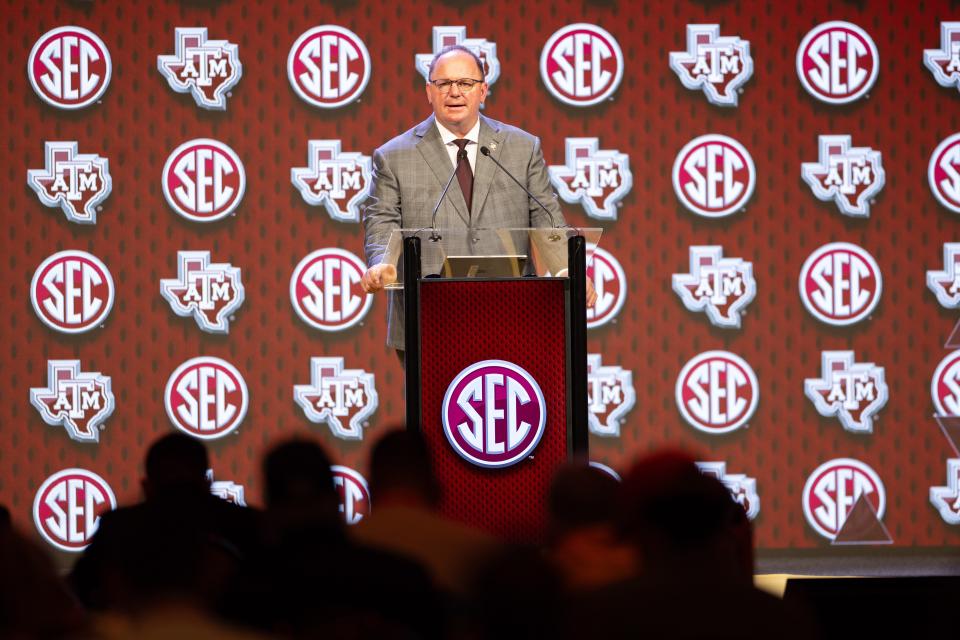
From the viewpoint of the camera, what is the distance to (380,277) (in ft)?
11.1

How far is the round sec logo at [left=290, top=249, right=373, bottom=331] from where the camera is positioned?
18.5 feet

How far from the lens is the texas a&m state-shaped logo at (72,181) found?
5.64m

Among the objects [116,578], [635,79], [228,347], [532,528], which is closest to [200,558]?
[116,578]

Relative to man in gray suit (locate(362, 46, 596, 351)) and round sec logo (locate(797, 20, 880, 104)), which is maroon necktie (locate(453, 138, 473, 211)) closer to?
man in gray suit (locate(362, 46, 596, 351))

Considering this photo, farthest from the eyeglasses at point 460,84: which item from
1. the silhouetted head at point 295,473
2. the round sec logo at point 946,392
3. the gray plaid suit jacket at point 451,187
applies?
the round sec logo at point 946,392

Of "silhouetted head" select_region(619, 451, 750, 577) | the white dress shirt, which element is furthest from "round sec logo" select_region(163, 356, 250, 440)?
"silhouetted head" select_region(619, 451, 750, 577)

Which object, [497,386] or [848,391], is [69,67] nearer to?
[497,386]

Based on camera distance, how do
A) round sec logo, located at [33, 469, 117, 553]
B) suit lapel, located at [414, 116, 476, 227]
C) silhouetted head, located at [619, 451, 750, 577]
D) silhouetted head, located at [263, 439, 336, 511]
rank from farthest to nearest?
round sec logo, located at [33, 469, 117, 553]
suit lapel, located at [414, 116, 476, 227]
silhouetted head, located at [263, 439, 336, 511]
silhouetted head, located at [619, 451, 750, 577]

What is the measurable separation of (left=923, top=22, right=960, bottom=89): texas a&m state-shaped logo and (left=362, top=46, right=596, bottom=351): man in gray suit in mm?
2543

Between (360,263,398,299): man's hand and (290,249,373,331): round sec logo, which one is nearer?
Answer: (360,263,398,299): man's hand

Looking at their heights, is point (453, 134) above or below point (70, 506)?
above

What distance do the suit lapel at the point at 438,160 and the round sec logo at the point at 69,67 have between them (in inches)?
86.7

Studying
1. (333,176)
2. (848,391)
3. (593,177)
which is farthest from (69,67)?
(848,391)

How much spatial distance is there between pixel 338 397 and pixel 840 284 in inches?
89.3
